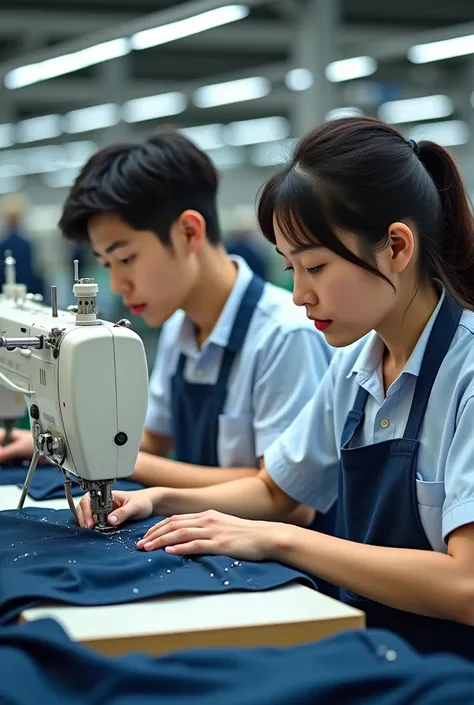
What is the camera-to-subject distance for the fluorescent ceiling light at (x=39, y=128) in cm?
1378

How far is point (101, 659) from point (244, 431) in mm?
1408

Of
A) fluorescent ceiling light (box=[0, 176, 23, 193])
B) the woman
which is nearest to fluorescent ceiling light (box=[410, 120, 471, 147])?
fluorescent ceiling light (box=[0, 176, 23, 193])

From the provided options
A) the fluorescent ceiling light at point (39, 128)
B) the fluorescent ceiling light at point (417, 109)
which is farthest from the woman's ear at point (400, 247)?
the fluorescent ceiling light at point (39, 128)

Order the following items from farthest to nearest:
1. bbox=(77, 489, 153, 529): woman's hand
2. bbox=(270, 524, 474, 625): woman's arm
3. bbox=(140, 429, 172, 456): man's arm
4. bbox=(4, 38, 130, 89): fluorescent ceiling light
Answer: bbox=(4, 38, 130, 89): fluorescent ceiling light < bbox=(140, 429, 172, 456): man's arm < bbox=(77, 489, 153, 529): woman's hand < bbox=(270, 524, 474, 625): woman's arm

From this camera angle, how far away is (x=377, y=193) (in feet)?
5.57

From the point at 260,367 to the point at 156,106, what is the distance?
10368 mm

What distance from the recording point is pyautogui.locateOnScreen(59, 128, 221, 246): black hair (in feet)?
7.79

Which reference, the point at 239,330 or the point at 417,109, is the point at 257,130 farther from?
the point at 239,330

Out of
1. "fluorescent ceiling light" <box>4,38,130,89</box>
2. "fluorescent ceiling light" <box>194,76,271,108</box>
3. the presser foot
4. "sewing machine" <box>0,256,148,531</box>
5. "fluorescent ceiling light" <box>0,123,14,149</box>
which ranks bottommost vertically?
the presser foot

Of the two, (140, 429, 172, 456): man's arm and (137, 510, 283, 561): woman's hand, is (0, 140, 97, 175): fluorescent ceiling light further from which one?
(137, 510, 283, 561): woman's hand

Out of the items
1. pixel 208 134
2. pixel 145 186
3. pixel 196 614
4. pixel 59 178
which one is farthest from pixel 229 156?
pixel 196 614

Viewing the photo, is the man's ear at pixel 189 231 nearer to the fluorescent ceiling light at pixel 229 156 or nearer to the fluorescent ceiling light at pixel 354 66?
the fluorescent ceiling light at pixel 354 66

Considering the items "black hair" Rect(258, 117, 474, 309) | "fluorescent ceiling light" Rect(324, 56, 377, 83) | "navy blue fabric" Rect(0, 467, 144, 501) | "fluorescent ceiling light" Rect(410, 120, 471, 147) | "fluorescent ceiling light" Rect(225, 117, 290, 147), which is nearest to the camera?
"black hair" Rect(258, 117, 474, 309)

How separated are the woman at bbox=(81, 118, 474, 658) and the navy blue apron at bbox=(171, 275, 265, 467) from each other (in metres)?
0.63
